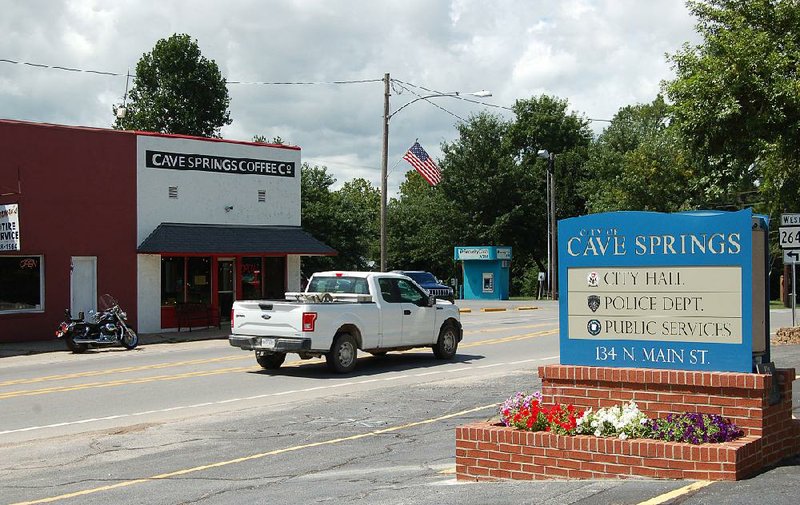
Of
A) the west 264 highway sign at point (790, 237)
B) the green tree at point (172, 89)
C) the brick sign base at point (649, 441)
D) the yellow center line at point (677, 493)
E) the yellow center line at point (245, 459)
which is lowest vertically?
the yellow center line at point (245, 459)

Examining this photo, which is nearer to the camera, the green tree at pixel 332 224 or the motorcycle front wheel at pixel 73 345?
the motorcycle front wheel at pixel 73 345

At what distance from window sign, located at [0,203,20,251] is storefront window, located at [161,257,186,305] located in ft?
19.7

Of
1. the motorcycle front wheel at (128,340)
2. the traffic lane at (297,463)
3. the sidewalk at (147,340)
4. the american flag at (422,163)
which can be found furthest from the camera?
the american flag at (422,163)

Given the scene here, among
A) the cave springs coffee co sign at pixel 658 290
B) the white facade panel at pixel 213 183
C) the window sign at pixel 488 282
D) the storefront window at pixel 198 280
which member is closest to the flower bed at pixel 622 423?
the cave springs coffee co sign at pixel 658 290

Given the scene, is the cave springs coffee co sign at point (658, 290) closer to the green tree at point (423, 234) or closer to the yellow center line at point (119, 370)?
the yellow center line at point (119, 370)

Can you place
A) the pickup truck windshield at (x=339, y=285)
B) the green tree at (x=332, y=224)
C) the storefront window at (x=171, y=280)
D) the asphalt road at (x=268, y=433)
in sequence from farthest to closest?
the green tree at (x=332, y=224)
the storefront window at (x=171, y=280)
the pickup truck windshield at (x=339, y=285)
the asphalt road at (x=268, y=433)

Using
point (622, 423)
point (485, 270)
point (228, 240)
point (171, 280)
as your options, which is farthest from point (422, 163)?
point (622, 423)

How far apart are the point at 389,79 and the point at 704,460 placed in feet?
92.8

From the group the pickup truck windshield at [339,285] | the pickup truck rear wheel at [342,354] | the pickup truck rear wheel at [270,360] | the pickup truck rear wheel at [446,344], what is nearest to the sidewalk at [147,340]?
the pickup truck rear wheel at [270,360]

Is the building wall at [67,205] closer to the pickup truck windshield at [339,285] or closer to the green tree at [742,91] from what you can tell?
the pickup truck windshield at [339,285]

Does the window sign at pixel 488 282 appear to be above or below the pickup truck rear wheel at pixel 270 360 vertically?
above

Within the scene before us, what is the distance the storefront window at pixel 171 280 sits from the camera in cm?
2883

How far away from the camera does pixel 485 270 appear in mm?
53719

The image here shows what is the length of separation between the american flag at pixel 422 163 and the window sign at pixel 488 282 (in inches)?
707
